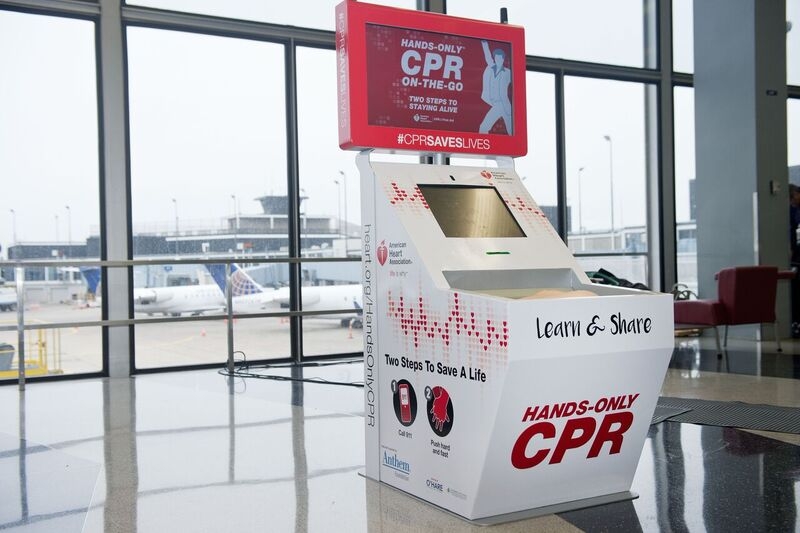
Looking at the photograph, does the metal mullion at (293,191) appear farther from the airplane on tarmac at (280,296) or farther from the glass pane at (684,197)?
the glass pane at (684,197)

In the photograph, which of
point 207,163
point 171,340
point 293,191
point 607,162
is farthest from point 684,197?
point 171,340

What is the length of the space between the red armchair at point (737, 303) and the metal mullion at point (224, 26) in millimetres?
4058

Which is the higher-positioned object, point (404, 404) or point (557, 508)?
point (404, 404)

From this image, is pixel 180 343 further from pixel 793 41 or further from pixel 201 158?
pixel 793 41

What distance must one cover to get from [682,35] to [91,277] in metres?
6.86

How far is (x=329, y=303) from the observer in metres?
7.50

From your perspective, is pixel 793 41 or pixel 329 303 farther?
pixel 793 41

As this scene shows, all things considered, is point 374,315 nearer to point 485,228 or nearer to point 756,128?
point 485,228

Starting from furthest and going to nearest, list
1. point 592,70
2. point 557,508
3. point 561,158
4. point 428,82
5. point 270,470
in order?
1. point 592,70
2. point 561,158
3. point 270,470
4. point 428,82
5. point 557,508

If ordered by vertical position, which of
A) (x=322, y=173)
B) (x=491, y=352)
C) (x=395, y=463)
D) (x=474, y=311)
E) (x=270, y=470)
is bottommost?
(x=270, y=470)

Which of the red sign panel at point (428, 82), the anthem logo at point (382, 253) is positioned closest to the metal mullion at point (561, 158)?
the red sign panel at point (428, 82)

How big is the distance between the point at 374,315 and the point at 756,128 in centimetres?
641

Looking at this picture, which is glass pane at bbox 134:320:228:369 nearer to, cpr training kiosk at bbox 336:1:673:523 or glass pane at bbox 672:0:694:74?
cpr training kiosk at bbox 336:1:673:523

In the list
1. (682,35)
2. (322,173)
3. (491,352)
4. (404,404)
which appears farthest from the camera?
(682,35)
